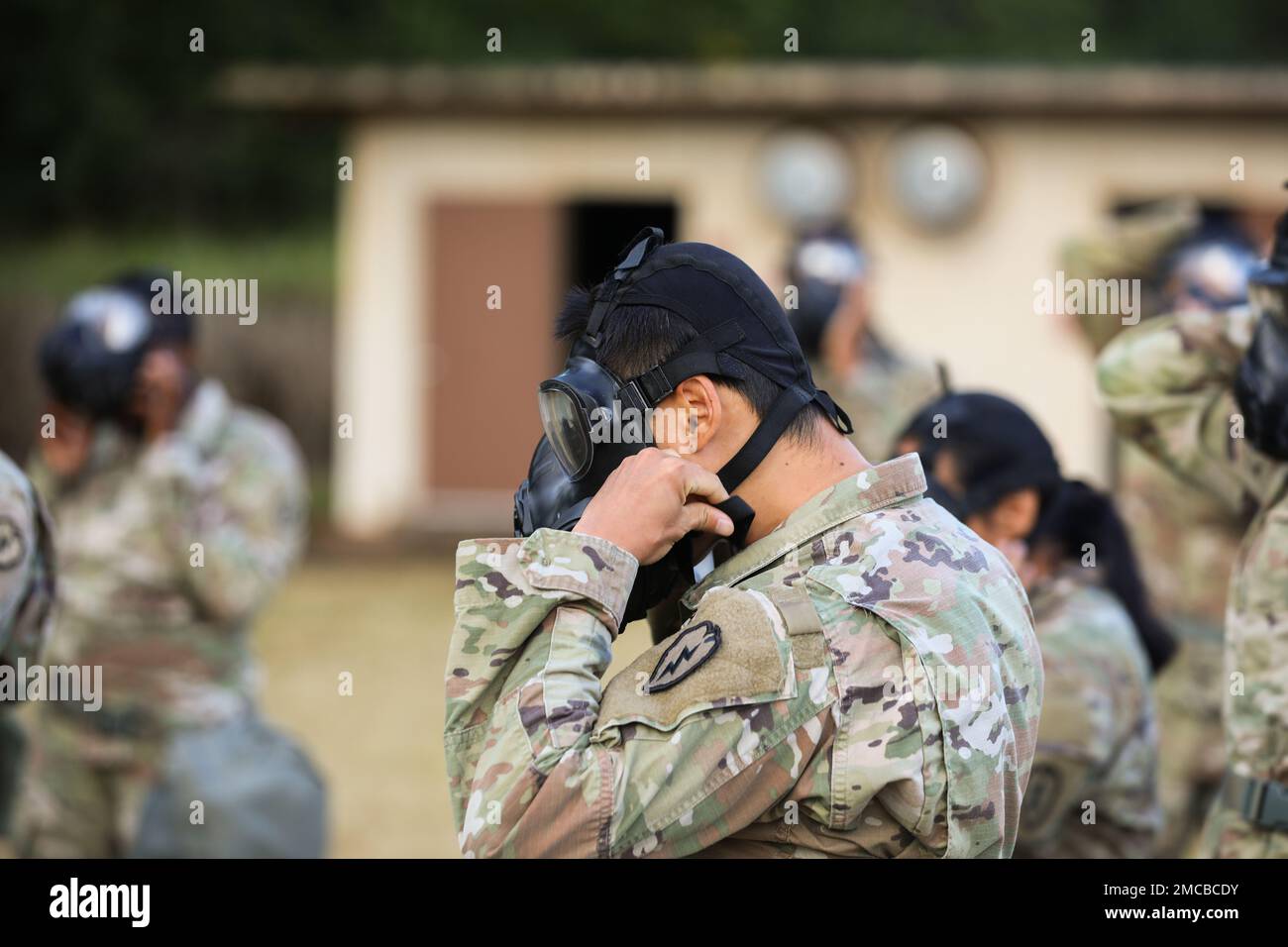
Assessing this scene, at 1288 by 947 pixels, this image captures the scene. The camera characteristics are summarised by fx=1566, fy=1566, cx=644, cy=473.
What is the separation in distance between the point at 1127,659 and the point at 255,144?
27.5 m

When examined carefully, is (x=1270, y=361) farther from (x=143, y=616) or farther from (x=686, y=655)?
(x=143, y=616)

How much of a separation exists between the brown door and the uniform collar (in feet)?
38.2

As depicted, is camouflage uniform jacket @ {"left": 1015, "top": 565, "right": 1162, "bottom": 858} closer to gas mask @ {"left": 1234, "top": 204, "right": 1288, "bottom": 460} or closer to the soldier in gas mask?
gas mask @ {"left": 1234, "top": 204, "right": 1288, "bottom": 460}

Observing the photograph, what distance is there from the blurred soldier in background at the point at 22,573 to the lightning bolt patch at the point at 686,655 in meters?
1.88

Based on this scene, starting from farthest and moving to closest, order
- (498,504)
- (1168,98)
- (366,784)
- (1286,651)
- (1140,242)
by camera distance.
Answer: (498,504), (1168,98), (366,784), (1140,242), (1286,651)

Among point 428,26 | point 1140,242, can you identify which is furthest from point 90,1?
point 1140,242

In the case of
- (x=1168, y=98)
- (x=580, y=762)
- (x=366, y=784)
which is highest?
(x=1168, y=98)

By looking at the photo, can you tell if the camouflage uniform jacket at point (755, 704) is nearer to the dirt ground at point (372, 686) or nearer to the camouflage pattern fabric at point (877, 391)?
the dirt ground at point (372, 686)

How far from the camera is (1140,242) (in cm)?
603

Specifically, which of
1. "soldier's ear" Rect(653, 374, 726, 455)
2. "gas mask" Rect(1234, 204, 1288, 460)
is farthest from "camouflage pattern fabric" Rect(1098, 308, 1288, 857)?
"soldier's ear" Rect(653, 374, 726, 455)

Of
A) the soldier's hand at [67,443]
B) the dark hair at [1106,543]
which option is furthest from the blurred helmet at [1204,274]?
the soldier's hand at [67,443]

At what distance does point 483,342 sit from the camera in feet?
46.9

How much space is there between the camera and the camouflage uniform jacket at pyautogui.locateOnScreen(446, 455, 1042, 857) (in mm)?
2279

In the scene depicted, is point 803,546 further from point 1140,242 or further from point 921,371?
point 921,371
